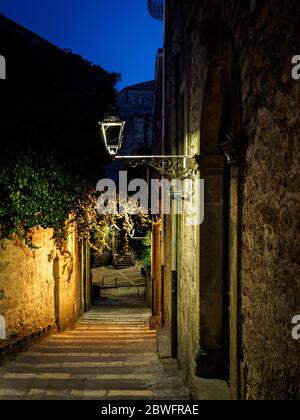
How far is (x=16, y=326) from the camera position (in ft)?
27.0

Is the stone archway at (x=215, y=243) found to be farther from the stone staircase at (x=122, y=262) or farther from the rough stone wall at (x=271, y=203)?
the stone staircase at (x=122, y=262)

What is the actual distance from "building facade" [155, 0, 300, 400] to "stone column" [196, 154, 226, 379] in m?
0.01

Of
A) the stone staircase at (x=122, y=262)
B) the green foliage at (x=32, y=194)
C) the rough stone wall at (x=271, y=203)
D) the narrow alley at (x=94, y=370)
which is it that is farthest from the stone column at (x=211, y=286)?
the stone staircase at (x=122, y=262)

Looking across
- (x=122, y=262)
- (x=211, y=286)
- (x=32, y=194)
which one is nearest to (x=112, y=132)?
(x=211, y=286)

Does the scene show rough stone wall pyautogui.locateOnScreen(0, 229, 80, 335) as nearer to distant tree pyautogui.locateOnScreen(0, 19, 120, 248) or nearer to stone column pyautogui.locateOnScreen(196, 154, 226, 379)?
distant tree pyautogui.locateOnScreen(0, 19, 120, 248)

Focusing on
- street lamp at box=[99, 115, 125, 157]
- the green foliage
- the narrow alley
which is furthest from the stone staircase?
street lamp at box=[99, 115, 125, 157]

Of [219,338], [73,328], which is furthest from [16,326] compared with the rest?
[219,338]

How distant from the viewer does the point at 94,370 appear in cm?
665

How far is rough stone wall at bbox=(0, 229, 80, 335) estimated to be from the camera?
8.09 metres

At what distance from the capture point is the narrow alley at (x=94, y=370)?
5.50m

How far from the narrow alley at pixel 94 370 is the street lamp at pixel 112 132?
3.43 meters
